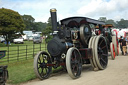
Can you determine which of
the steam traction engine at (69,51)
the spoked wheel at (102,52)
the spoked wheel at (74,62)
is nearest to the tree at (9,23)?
the spoked wheel at (102,52)

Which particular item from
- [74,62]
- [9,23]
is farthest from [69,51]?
[9,23]

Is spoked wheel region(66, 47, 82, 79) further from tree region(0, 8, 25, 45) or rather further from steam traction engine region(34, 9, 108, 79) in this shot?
tree region(0, 8, 25, 45)

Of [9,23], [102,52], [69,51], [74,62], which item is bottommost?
[74,62]

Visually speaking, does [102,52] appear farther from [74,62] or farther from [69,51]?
[69,51]

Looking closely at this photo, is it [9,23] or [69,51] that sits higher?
[9,23]

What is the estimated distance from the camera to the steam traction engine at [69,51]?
237 inches

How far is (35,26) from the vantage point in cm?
7812

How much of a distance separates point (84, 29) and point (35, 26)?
2857 inches

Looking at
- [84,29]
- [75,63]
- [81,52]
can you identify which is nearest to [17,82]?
[75,63]

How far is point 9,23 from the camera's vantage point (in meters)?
26.0

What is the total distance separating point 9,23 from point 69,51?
2211 centimetres

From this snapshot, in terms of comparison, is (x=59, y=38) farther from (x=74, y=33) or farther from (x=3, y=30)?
(x=3, y=30)

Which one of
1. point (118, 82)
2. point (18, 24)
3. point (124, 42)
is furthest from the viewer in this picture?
point (18, 24)

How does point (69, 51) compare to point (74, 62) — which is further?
point (74, 62)
